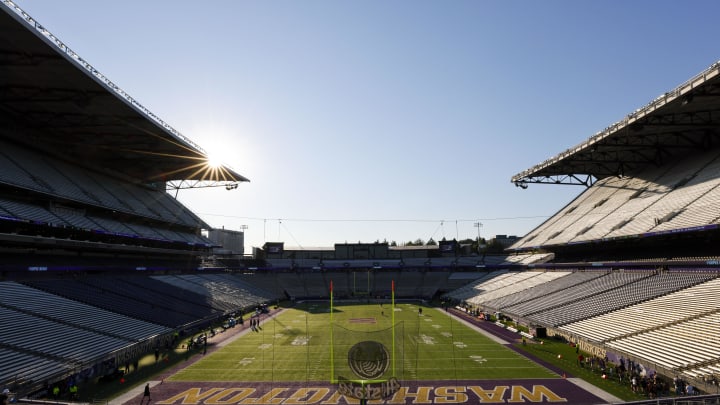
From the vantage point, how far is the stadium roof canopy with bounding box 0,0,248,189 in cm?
2431

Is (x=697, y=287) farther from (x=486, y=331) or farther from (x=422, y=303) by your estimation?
(x=422, y=303)

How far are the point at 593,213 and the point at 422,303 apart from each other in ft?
84.3

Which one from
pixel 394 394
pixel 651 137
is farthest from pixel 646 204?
pixel 394 394

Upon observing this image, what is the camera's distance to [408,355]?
25.5 metres

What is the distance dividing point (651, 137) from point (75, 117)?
5723cm

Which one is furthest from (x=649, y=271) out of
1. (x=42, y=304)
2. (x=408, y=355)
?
(x=42, y=304)

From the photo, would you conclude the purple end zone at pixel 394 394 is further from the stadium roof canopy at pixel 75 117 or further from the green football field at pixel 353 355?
the stadium roof canopy at pixel 75 117

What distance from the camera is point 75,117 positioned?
3550 cm

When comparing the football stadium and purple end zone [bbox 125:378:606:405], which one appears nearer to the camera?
purple end zone [bbox 125:378:606:405]

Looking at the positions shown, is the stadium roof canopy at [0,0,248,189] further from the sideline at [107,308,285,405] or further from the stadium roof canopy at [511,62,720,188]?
the stadium roof canopy at [511,62,720,188]

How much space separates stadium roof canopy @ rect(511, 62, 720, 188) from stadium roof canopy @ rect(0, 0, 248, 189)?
4383cm

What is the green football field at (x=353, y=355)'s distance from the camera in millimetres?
18000

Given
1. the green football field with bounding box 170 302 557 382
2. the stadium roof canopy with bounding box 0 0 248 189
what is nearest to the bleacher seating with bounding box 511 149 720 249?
the green football field with bounding box 170 302 557 382

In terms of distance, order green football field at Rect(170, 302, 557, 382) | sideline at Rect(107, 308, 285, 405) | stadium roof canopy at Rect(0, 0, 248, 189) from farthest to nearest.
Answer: stadium roof canopy at Rect(0, 0, 248, 189) < sideline at Rect(107, 308, 285, 405) < green football field at Rect(170, 302, 557, 382)
